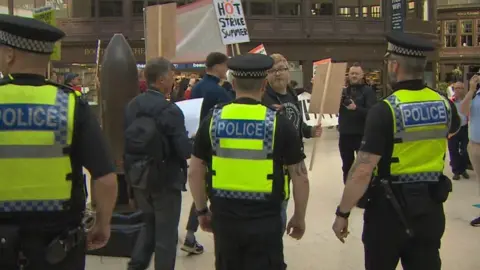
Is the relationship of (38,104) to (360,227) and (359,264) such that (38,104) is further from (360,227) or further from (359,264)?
(360,227)

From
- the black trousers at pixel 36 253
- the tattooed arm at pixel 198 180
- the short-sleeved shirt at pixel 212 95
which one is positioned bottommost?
the black trousers at pixel 36 253

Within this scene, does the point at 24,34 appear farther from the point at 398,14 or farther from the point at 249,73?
the point at 398,14

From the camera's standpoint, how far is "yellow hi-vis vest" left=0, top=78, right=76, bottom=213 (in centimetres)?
270

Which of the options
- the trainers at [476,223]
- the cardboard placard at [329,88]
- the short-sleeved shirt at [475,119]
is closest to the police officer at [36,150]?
→ the short-sleeved shirt at [475,119]

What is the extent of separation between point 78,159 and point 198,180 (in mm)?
954

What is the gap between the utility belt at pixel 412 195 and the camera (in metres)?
3.42

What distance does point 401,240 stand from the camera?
3.47 m

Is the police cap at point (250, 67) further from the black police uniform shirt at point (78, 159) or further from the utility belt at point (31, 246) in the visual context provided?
the utility belt at point (31, 246)

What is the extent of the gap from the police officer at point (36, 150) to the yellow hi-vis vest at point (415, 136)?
172 centimetres

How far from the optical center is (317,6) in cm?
3148

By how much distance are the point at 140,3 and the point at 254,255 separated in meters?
28.5

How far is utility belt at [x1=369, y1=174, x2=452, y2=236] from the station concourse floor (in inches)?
84.9

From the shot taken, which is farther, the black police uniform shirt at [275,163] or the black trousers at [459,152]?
the black trousers at [459,152]

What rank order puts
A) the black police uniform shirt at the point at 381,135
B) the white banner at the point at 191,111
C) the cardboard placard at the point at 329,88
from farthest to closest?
1. the cardboard placard at the point at 329,88
2. the white banner at the point at 191,111
3. the black police uniform shirt at the point at 381,135
